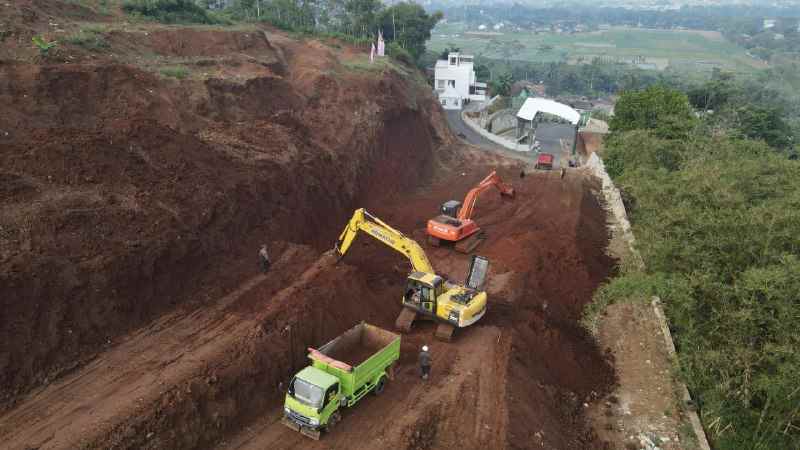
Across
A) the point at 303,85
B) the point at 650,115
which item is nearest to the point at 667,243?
the point at 303,85

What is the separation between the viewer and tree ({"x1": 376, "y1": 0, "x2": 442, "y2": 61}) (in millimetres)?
66875

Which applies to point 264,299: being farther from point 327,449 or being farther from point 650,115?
point 650,115

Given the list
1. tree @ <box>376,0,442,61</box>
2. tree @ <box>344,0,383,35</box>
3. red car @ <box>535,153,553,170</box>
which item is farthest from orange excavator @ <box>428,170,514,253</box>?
tree @ <box>376,0,442,61</box>

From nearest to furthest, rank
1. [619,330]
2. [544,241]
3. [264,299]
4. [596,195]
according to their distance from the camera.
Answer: [264,299], [619,330], [544,241], [596,195]

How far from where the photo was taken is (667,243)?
16438mm

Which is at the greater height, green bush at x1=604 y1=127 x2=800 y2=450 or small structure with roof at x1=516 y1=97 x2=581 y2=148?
green bush at x1=604 y1=127 x2=800 y2=450

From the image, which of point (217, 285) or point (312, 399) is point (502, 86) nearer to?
point (217, 285)

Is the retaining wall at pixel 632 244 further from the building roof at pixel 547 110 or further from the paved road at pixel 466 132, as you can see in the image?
the paved road at pixel 466 132

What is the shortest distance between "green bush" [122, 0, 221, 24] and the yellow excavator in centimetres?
2505

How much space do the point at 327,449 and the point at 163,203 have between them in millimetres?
10760

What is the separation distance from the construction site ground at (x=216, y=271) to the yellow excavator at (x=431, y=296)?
64 centimetres

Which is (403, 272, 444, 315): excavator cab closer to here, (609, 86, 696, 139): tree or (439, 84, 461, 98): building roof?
(609, 86, 696, 139): tree

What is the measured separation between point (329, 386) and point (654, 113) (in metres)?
35.2

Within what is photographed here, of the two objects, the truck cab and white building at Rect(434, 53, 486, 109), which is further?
white building at Rect(434, 53, 486, 109)
